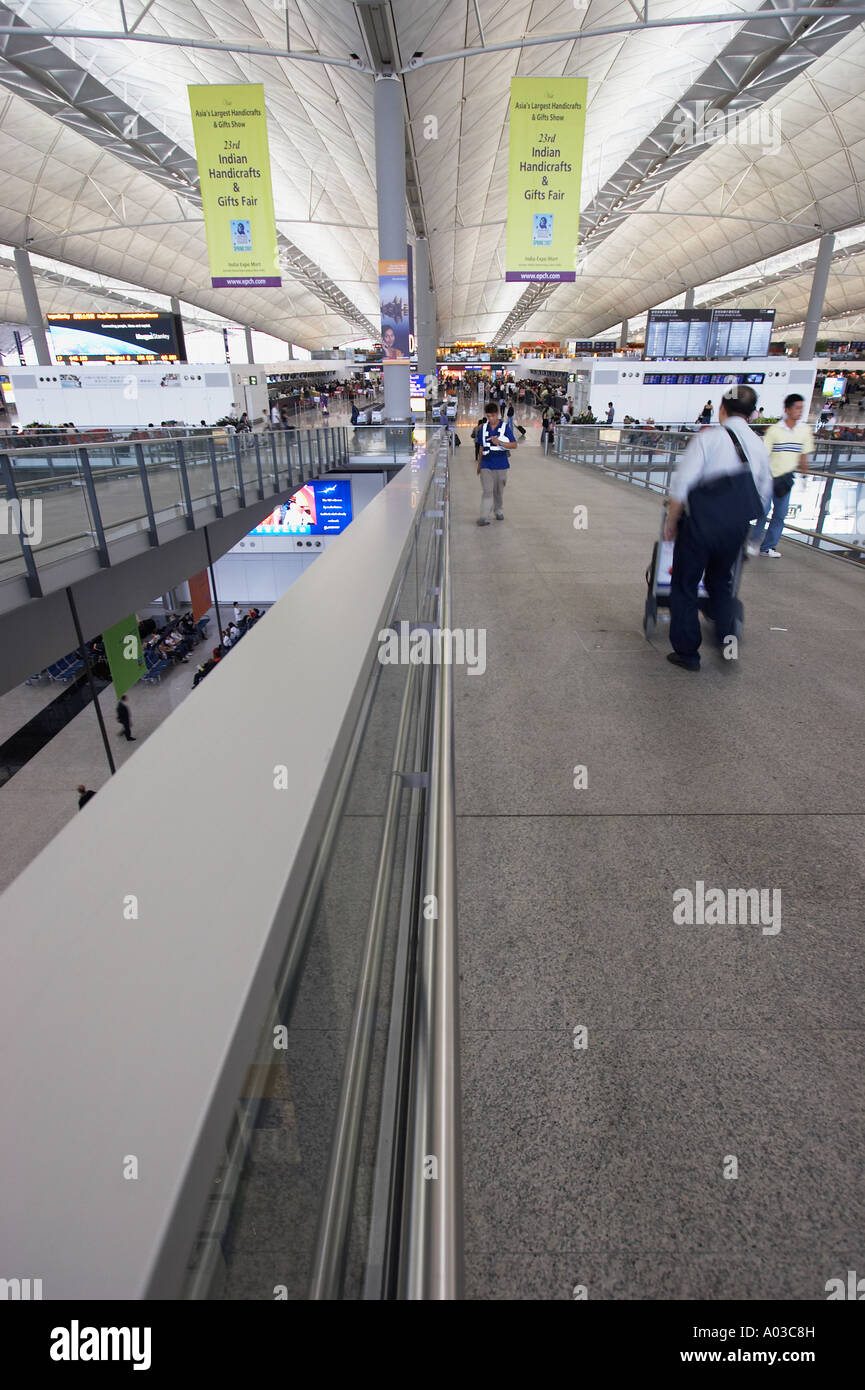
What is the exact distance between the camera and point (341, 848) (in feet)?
3.80

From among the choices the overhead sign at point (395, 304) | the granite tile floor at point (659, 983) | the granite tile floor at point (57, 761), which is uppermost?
the overhead sign at point (395, 304)

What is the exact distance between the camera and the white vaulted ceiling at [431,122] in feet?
61.8

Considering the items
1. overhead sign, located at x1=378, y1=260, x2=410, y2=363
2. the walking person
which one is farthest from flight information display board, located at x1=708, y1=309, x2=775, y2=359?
the walking person

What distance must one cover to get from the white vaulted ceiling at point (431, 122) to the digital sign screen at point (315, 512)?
1222cm

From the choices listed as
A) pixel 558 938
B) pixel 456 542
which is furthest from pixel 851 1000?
pixel 456 542

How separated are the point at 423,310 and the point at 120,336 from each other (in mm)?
17190

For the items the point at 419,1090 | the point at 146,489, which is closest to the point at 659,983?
the point at 419,1090

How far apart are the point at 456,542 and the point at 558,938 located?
6.98 metres

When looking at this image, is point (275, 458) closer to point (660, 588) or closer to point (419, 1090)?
point (660, 588)

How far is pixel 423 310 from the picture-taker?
37062 millimetres

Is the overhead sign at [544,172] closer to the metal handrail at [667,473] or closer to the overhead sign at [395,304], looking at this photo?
the overhead sign at [395,304]

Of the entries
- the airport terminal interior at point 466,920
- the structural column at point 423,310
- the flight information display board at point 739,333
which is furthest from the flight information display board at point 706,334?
the airport terminal interior at point 466,920

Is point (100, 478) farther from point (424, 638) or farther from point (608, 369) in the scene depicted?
point (608, 369)

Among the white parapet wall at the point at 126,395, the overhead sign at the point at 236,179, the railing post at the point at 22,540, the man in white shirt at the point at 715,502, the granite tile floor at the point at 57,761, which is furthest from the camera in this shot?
the white parapet wall at the point at 126,395
